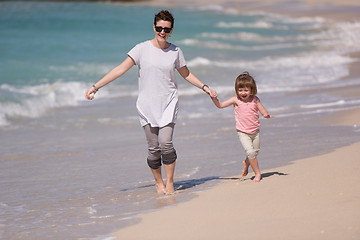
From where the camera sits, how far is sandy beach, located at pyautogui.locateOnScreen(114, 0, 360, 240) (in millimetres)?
4137

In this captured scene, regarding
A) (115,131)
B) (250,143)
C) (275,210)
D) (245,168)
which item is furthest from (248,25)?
(275,210)

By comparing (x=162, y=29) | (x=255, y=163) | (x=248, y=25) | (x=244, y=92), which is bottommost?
(x=255, y=163)

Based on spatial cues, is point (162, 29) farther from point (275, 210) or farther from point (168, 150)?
point (275, 210)

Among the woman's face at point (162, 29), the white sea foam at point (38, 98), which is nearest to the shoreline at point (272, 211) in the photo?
the woman's face at point (162, 29)

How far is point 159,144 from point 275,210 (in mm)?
1648

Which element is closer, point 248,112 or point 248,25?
point 248,112

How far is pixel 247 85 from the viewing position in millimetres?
5695

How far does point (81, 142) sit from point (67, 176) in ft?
6.64

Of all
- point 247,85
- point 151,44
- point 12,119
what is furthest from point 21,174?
point 12,119

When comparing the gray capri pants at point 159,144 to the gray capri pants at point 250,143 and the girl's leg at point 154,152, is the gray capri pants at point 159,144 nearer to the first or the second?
the girl's leg at point 154,152

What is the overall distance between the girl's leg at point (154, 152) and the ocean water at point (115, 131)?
6.1 inches

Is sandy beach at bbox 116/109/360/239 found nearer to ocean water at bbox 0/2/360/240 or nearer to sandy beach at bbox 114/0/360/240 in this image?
sandy beach at bbox 114/0/360/240

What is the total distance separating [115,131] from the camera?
966cm

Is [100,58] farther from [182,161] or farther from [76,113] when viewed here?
[182,161]
